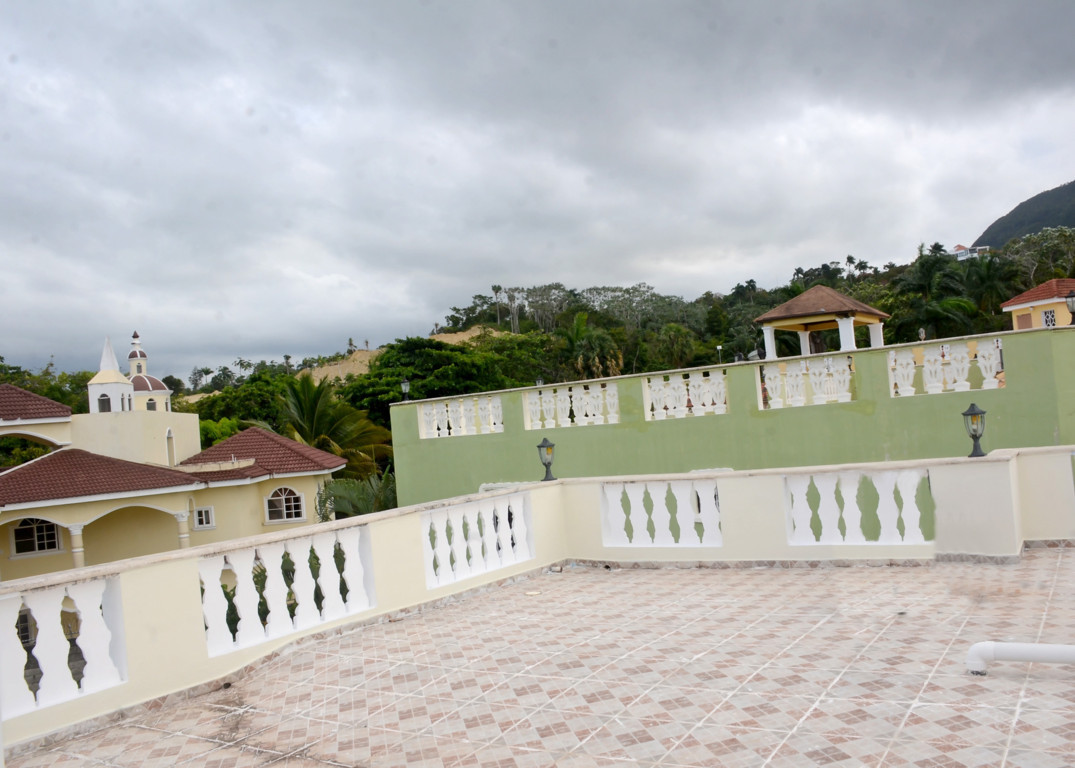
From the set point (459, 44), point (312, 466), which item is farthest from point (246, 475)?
point (459, 44)

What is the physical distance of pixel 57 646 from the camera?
383cm

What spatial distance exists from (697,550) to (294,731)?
13.6ft

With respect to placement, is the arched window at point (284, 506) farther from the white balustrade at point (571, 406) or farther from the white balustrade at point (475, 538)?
the white balustrade at point (475, 538)

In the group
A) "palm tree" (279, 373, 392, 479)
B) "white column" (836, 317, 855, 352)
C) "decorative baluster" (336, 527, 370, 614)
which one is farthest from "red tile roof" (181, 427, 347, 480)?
"decorative baluster" (336, 527, 370, 614)

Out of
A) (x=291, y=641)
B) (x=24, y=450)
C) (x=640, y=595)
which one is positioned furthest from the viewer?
(x=24, y=450)

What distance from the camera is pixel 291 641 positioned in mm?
4945

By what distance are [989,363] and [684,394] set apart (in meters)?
3.85

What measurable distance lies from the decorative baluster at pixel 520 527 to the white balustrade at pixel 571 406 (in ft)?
15.5

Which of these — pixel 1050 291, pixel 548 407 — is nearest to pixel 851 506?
pixel 548 407

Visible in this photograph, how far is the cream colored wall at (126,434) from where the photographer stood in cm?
2666

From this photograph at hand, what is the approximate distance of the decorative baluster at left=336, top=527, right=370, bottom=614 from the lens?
5.48 meters

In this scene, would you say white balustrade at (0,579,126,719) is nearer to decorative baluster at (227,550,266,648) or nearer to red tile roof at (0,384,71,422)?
decorative baluster at (227,550,266,648)

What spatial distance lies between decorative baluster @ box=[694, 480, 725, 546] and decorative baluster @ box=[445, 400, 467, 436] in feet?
22.7

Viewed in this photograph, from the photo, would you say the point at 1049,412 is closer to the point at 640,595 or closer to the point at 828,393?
the point at 828,393
